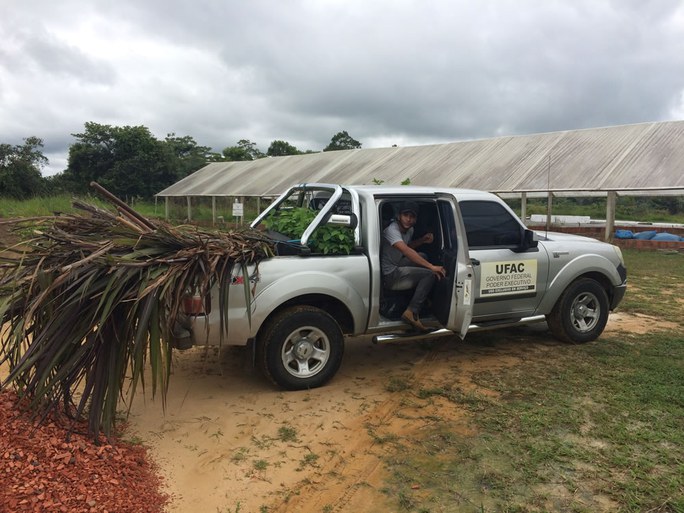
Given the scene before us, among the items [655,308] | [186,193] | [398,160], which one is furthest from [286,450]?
[186,193]

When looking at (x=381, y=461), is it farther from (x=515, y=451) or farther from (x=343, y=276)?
(x=343, y=276)

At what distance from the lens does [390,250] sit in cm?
497

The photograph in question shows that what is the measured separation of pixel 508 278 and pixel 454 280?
85 centimetres

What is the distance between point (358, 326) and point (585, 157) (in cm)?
1580

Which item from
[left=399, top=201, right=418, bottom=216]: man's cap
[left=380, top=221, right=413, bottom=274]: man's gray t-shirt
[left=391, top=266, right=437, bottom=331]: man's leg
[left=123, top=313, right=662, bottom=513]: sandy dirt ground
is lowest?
[left=123, top=313, right=662, bottom=513]: sandy dirt ground

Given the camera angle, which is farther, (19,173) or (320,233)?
(19,173)

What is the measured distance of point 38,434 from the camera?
308 centimetres

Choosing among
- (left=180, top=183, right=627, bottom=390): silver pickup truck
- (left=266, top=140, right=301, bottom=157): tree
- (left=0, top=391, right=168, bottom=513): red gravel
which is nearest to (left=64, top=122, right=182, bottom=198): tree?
(left=266, top=140, right=301, bottom=157): tree

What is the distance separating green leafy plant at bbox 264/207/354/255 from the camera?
15.0 ft

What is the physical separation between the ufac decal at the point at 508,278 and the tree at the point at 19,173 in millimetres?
25864

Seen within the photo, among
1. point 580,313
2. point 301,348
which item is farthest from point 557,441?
point 580,313

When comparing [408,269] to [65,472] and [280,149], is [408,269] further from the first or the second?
[280,149]

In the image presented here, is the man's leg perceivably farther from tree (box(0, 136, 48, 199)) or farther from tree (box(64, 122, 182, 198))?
tree (box(64, 122, 182, 198))

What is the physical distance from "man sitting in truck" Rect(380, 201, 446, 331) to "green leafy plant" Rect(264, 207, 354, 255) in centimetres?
47
